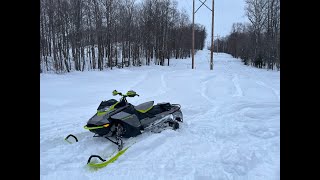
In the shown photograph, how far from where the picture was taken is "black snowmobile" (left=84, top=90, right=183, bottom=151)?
410 centimetres

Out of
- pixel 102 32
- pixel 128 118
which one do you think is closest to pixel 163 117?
pixel 128 118

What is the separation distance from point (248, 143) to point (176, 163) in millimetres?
1513

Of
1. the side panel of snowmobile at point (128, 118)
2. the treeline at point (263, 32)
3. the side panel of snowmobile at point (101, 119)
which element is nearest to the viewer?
the side panel of snowmobile at point (101, 119)

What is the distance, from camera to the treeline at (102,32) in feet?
68.3

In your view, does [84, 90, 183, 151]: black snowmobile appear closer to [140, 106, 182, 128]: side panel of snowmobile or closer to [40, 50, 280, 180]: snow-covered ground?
[140, 106, 182, 128]: side panel of snowmobile

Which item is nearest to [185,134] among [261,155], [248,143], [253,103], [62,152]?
[248,143]

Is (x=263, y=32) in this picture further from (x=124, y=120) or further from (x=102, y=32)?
(x=124, y=120)

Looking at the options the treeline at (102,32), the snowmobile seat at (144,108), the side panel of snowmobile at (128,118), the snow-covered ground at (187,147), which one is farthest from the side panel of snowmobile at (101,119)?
the treeline at (102,32)

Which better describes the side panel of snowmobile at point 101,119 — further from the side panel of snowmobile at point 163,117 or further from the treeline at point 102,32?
the treeline at point 102,32

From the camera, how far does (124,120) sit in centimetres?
416

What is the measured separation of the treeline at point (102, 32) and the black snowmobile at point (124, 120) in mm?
15703

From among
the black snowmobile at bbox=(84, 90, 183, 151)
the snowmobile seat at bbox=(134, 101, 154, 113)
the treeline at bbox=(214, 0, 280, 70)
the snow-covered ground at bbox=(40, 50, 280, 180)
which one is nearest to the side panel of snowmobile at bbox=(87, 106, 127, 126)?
the black snowmobile at bbox=(84, 90, 183, 151)

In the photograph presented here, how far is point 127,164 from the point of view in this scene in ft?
11.5

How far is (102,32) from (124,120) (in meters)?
22.1
